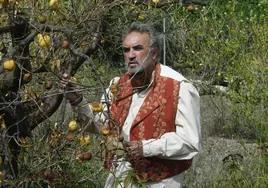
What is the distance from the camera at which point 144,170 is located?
4039 millimetres

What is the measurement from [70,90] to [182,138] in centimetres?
64

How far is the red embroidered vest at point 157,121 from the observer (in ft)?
13.3

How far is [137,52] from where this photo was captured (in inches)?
161

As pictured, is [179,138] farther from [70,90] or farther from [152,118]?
[70,90]

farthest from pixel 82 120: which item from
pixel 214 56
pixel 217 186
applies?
pixel 214 56

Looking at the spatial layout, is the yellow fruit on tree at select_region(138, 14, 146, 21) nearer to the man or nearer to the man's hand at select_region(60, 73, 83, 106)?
the man

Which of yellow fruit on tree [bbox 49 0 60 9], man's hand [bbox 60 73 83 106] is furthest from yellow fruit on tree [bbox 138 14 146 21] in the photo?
yellow fruit on tree [bbox 49 0 60 9]

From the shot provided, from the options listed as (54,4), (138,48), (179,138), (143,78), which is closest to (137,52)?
(138,48)

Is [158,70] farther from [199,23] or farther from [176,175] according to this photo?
Result: [199,23]

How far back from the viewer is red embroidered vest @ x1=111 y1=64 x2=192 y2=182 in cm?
406

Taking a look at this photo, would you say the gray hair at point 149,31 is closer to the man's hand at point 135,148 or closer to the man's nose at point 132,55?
the man's nose at point 132,55

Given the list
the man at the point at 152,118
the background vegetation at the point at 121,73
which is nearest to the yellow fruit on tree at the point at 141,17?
the background vegetation at the point at 121,73

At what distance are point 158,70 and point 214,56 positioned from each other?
22.6 ft

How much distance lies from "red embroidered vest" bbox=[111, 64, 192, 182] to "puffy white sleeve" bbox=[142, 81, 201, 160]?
4cm
